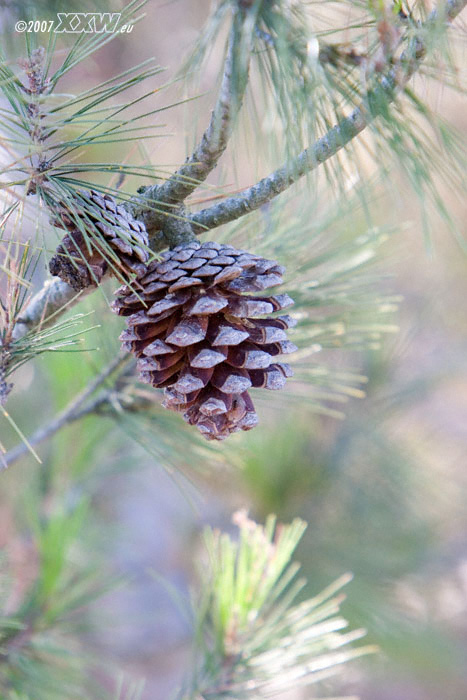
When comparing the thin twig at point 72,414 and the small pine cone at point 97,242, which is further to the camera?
the thin twig at point 72,414

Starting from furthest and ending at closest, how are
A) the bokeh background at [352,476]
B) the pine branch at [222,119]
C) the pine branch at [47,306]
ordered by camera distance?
the bokeh background at [352,476], the pine branch at [47,306], the pine branch at [222,119]

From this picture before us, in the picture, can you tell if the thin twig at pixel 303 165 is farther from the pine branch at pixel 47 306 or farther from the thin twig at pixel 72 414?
the thin twig at pixel 72 414

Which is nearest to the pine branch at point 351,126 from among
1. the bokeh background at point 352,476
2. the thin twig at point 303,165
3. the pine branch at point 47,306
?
the thin twig at point 303,165

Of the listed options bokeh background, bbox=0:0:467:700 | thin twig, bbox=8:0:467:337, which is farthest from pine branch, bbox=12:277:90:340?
bokeh background, bbox=0:0:467:700

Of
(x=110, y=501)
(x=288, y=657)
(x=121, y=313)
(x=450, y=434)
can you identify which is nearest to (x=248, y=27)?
(x=121, y=313)

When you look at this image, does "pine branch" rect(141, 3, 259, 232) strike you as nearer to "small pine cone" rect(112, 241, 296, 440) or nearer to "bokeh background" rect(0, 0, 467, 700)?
"small pine cone" rect(112, 241, 296, 440)

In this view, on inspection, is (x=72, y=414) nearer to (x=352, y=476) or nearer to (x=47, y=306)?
(x=47, y=306)
